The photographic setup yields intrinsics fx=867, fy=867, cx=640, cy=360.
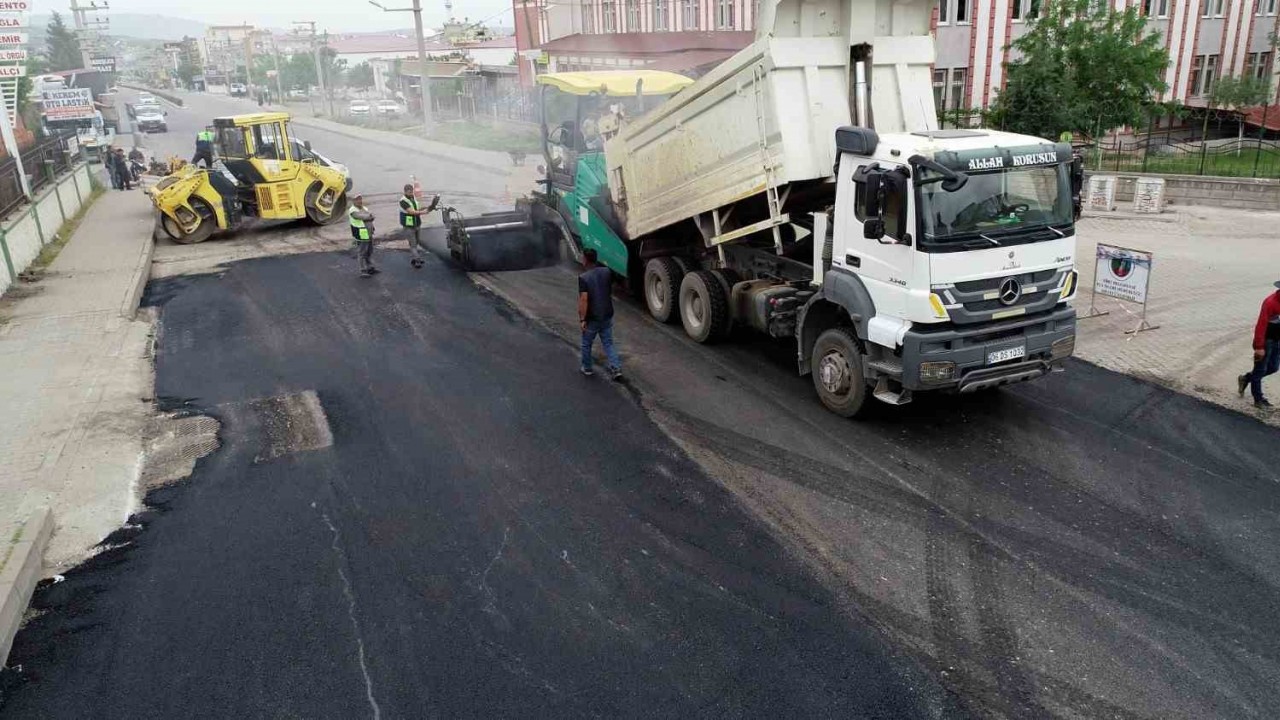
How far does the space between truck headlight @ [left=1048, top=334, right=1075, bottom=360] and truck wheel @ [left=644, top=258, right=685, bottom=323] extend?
474cm

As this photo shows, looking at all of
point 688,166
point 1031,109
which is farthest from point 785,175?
point 1031,109

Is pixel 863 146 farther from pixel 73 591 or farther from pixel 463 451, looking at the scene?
pixel 73 591

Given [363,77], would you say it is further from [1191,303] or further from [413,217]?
[1191,303]

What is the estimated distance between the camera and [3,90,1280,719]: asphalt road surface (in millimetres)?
4922

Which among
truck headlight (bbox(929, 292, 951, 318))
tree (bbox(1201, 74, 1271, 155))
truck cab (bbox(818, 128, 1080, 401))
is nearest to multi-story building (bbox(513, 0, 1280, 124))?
tree (bbox(1201, 74, 1271, 155))

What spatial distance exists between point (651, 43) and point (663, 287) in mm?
23384

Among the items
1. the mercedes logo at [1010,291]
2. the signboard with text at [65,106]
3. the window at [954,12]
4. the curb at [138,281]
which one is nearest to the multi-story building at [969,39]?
the window at [954,12]

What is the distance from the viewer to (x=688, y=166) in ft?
33.2

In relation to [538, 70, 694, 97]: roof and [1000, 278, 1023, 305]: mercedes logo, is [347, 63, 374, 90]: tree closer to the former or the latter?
[538, 70, 694, 97]: roof

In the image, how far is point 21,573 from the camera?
5.82 meters

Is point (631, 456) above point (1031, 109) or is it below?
below

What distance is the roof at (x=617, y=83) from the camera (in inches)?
485

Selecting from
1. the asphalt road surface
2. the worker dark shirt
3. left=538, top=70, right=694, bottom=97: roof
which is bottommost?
the asphalt road surface

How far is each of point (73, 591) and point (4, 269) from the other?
10.6 m
